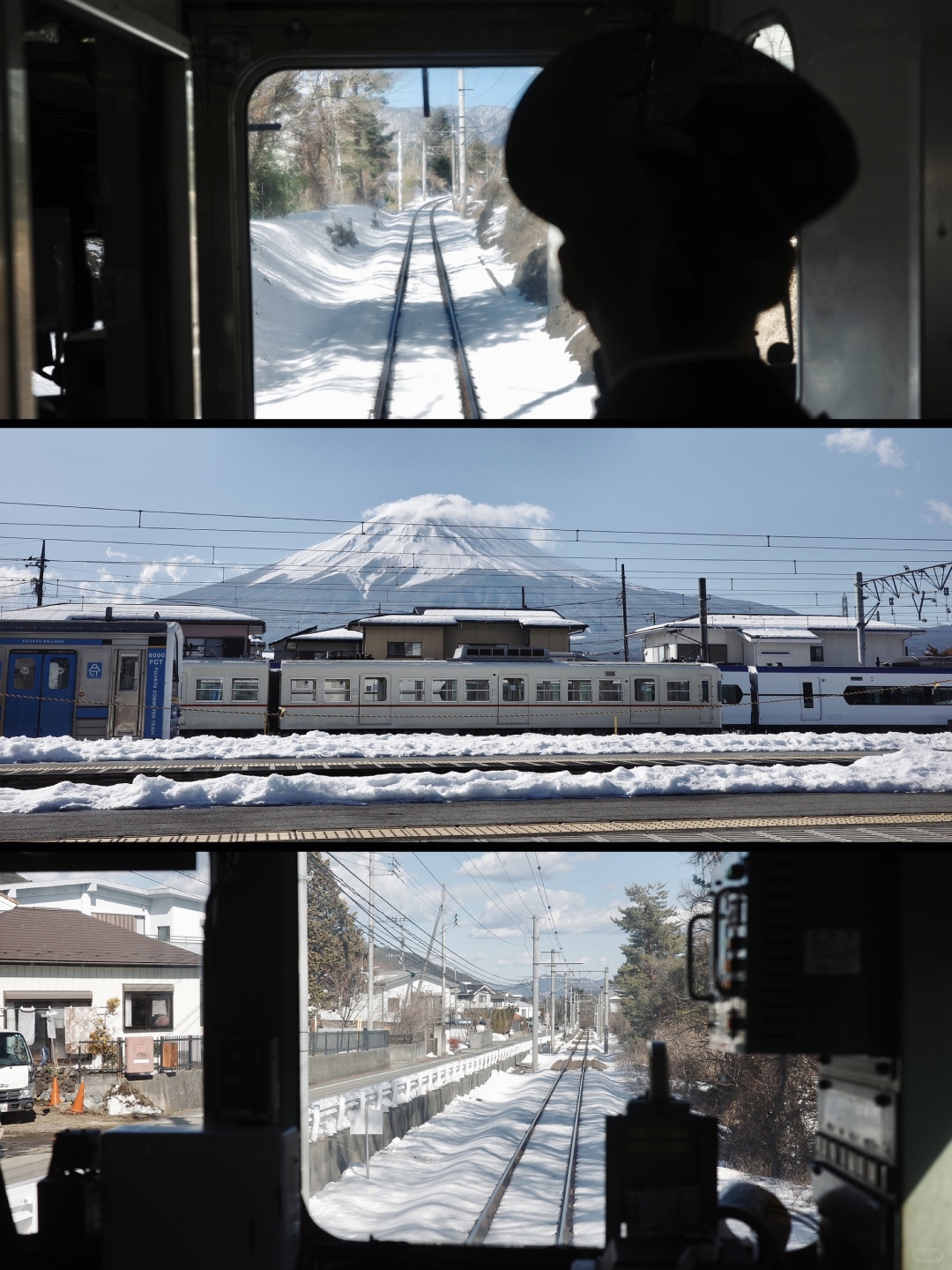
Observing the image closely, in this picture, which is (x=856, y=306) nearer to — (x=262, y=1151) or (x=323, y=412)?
(x=323, y=412)

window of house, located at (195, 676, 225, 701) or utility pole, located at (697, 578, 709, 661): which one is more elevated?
utility pole, located at (697, 578, 709, 661)

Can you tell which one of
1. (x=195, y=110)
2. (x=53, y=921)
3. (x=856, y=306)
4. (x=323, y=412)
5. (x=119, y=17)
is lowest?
(x=53, y=921)

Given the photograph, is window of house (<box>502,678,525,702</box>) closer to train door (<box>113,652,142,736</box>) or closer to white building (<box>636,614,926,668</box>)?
white building (<box>636,614,926,668</box>)

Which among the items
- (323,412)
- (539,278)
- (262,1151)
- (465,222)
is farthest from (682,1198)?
(465,222)

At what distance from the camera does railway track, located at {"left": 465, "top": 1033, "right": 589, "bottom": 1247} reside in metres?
1.79

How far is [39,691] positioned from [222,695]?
0.80ft

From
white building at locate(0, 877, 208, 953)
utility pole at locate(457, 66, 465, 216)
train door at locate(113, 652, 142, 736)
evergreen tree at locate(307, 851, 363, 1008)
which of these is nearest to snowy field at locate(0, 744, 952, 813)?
train door at locate(113, 652, 142, 736)

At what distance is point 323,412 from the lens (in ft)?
4.94

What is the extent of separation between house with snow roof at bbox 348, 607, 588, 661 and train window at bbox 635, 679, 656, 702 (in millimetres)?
103

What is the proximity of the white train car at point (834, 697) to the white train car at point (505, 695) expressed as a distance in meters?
0.04

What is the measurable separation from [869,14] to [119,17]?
1186 mm

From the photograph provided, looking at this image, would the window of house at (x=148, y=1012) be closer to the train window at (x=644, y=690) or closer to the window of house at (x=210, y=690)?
the window of house at (x=210, y=690)

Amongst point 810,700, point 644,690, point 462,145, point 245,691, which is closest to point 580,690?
point 644,690

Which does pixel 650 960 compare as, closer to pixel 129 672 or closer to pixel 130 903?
pixel 130 903
